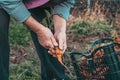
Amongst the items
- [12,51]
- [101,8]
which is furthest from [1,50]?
[101,8]

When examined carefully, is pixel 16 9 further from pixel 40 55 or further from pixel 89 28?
pixel 89 28

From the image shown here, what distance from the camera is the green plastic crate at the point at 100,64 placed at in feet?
9.07

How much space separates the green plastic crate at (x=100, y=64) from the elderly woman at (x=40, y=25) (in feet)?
0.72

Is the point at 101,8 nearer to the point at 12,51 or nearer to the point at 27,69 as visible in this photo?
the point at 12,51

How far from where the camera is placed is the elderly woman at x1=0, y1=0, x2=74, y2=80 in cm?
259

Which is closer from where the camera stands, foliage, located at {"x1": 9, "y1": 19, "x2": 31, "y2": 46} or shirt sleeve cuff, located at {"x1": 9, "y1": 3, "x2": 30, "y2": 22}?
shirt sleeve cuff, located at {"x1": 9, "y1": 3, "x2": 30, "y2": 22}

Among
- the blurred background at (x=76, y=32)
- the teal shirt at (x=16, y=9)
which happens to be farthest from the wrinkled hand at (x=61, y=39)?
the blurred background at (x=76, y=32)

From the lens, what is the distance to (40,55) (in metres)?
3.36

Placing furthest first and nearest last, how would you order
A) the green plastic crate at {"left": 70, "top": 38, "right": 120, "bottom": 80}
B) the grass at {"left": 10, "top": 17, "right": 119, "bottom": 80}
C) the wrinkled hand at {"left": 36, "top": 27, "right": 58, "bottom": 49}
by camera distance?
the grass at {"left": 10, "top": 17, "right": 119, "bottom": 80} → the green plastic crate at {"left": 70, "top": 38, "right": 120, "bottom": 80} → the wrinkled hand at {"left": 36, "top": 27, "right": 58, "bottom": 49}

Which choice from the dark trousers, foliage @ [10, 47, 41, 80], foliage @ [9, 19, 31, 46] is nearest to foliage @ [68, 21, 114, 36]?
foliage @ [9, 19, 31, 46]

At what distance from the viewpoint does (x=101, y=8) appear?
7.00 metres

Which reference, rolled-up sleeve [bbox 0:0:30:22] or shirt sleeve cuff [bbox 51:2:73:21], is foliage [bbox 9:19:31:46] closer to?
shirt sleeve cuff [bbox 51:2:73:21]

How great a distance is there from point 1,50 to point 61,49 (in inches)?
17.4

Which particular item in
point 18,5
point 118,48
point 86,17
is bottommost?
point 86,17
